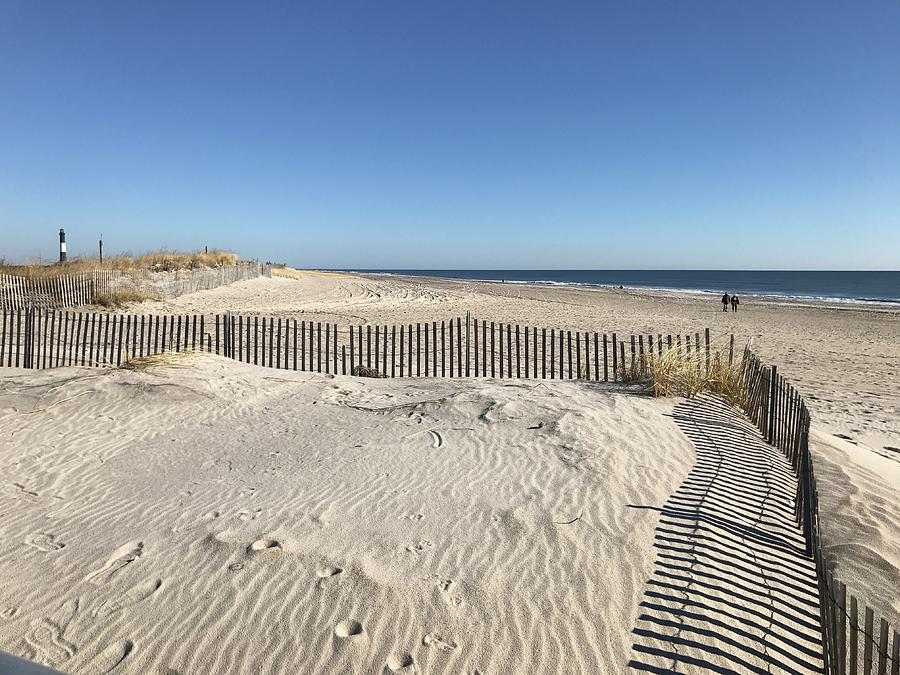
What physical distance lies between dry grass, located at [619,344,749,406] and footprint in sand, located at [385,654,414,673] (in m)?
6.57

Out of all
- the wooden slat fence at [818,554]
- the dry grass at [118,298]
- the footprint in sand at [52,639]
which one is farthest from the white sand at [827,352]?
the footprint in sand at [52,639]

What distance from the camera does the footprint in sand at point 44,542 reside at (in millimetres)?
4105

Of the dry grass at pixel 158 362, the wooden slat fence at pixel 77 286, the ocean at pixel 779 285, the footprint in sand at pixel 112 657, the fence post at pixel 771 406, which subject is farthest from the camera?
the ocean at pixel 779 285

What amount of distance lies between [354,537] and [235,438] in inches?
120

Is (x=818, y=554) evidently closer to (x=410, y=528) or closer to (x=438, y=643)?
(x=438, y=643)

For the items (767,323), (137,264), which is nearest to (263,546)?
(767,323)

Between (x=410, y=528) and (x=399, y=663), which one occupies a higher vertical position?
(x=410, y=528)

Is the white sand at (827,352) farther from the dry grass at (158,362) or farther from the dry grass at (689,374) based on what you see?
the dry grass at (158,362)

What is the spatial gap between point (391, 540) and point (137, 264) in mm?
26738

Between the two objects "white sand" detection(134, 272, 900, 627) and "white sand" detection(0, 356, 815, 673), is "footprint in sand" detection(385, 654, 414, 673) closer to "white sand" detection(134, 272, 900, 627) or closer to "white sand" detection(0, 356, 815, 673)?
"white sand" detection(0, 356, 815, 673)

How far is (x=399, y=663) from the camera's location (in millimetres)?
2988

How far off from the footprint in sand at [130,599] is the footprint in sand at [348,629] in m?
1.32

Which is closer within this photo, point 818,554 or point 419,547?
point 818,554

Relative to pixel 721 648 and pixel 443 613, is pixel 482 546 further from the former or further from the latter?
pixel 721 648
